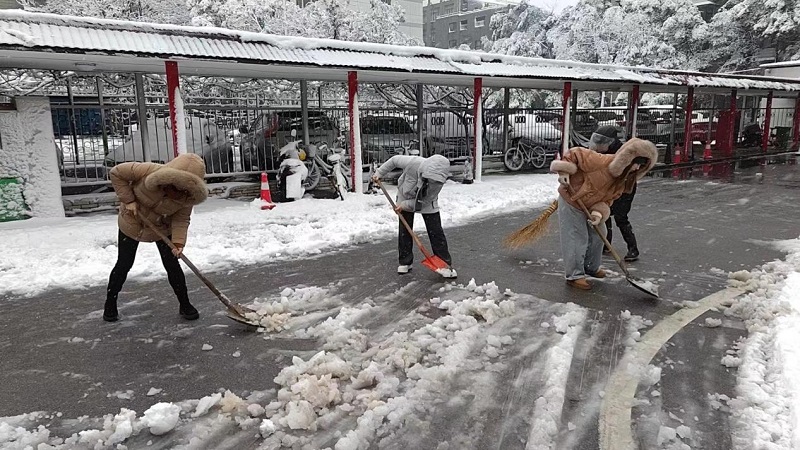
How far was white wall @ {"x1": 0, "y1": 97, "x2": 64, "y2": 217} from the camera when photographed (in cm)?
822

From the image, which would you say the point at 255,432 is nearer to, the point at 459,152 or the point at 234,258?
the point at 234,258

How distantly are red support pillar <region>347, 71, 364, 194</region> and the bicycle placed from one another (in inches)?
262

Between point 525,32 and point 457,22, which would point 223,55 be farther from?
point 457,22

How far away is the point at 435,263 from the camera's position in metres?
5.70

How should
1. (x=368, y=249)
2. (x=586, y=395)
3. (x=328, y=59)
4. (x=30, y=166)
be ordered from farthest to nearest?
1. (x=328, y=59)
2. (x=30, y=166)
3. (x=368, y=249)
4. (x=586, y=395)

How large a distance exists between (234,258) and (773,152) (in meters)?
24.7

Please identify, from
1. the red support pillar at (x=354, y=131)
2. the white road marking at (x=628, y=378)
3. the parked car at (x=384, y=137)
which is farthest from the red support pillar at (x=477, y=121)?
the white road marking at (x=628, y=378)

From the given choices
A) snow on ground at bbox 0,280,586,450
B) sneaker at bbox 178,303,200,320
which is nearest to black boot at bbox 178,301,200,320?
sneaker at bbox 178,303,200,320

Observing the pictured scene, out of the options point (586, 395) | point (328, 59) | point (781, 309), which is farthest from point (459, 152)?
point (586, 395)

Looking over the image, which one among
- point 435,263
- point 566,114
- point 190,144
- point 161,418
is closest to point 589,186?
point 435,263

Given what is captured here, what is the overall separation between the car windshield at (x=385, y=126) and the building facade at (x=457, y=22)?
4290 cm

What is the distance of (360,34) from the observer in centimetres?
2494

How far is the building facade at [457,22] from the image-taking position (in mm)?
56656

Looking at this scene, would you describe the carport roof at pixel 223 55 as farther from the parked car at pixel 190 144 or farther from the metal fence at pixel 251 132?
the parked car at pixel 190 144
